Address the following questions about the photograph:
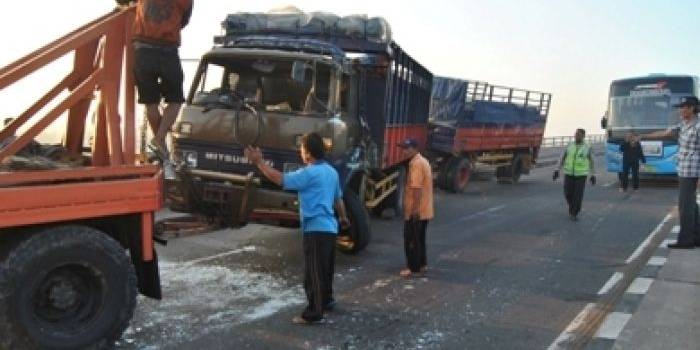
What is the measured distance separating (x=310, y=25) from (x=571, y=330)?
605 cm

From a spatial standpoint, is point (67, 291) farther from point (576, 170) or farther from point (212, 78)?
→ point (576, 170)

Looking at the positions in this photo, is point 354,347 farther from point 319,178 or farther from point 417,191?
point 417,191

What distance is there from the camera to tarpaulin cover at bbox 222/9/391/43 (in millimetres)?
10203

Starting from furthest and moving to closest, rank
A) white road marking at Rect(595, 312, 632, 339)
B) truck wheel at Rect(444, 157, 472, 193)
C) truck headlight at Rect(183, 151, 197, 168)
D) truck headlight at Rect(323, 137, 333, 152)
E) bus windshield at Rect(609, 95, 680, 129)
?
bus windshield at Rect(609, 95, 680, 129), truck wheel at Rect(444, 157, 472, 193), truck headlight at Rect(183, 151, 197, 168), truck headlight at Rect(323, 137, 333, 152), white road marking at Rect(595, 312, 632, 339)

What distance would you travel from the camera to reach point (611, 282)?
7.61m

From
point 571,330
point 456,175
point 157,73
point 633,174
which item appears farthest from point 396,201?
point 633,174

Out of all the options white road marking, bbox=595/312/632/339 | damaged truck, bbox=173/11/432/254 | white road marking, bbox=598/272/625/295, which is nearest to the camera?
white road marking, bbox=595/312/632/339

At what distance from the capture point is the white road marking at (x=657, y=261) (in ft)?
27.3

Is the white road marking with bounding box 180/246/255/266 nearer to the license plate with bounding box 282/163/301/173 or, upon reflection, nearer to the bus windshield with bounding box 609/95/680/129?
the license plate with bounding box 282/163/301/173

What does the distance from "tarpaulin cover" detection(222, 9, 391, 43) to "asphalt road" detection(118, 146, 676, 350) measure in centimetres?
280

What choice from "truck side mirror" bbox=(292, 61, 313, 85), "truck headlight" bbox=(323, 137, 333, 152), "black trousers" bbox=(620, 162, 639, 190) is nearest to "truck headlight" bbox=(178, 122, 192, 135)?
"truck side mirror" bbox=(292, 61, 313, 85)

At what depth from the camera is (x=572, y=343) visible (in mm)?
5496

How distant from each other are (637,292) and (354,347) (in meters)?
3.13

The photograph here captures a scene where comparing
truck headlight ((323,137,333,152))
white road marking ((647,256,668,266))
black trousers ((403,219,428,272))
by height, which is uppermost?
truck headlight ((323,137,333,152))
